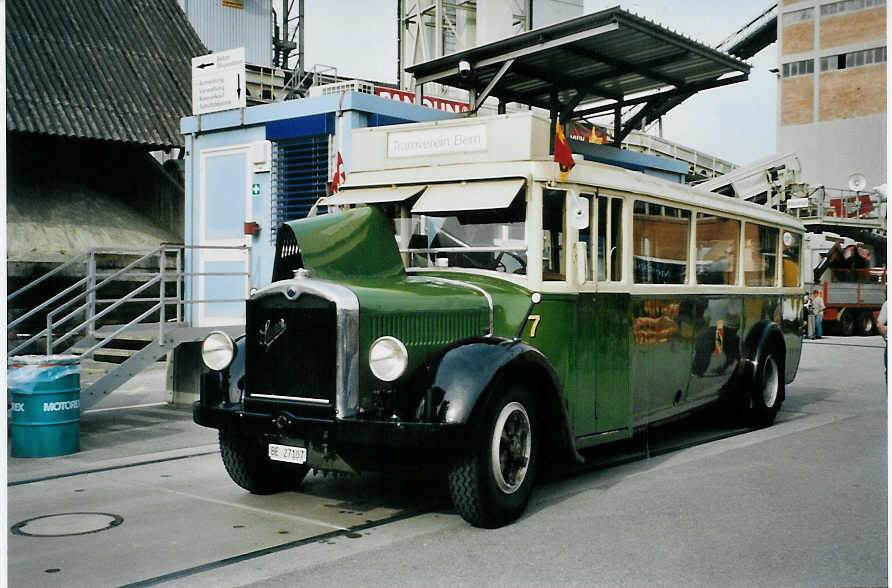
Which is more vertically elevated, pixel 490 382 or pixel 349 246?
pixel 349 246

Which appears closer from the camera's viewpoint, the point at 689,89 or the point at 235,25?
the point at 689,89

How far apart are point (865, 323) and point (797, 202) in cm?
624

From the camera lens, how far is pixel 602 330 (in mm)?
7270

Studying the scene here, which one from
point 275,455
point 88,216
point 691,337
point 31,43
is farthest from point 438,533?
point 31,43

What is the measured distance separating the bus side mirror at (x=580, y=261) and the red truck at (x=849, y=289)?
25094 millimetres

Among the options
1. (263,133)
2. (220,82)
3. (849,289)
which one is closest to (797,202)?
(849,289)

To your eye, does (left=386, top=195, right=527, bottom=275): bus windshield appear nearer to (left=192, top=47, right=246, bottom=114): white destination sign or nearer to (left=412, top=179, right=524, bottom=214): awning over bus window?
(left=412, top=179, right=524, bottom=214): awning over bus window

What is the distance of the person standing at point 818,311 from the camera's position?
1123 inches

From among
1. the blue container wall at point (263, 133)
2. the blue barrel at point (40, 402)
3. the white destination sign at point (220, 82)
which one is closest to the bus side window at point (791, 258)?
the blue container wall at point (263, 133)

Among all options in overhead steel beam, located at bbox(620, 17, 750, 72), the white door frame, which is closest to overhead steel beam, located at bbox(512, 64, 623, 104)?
overhead steel beam, located at bbox(620, 17, 750, 72)

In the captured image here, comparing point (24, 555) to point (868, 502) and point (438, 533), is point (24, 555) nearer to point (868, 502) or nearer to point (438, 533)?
point (438, 533)

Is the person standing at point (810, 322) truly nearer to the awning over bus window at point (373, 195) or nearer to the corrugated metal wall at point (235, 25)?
the corrugated metal wall at point (235, 25)

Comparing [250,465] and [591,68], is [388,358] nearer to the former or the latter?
[250,465]

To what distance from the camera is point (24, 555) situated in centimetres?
536
